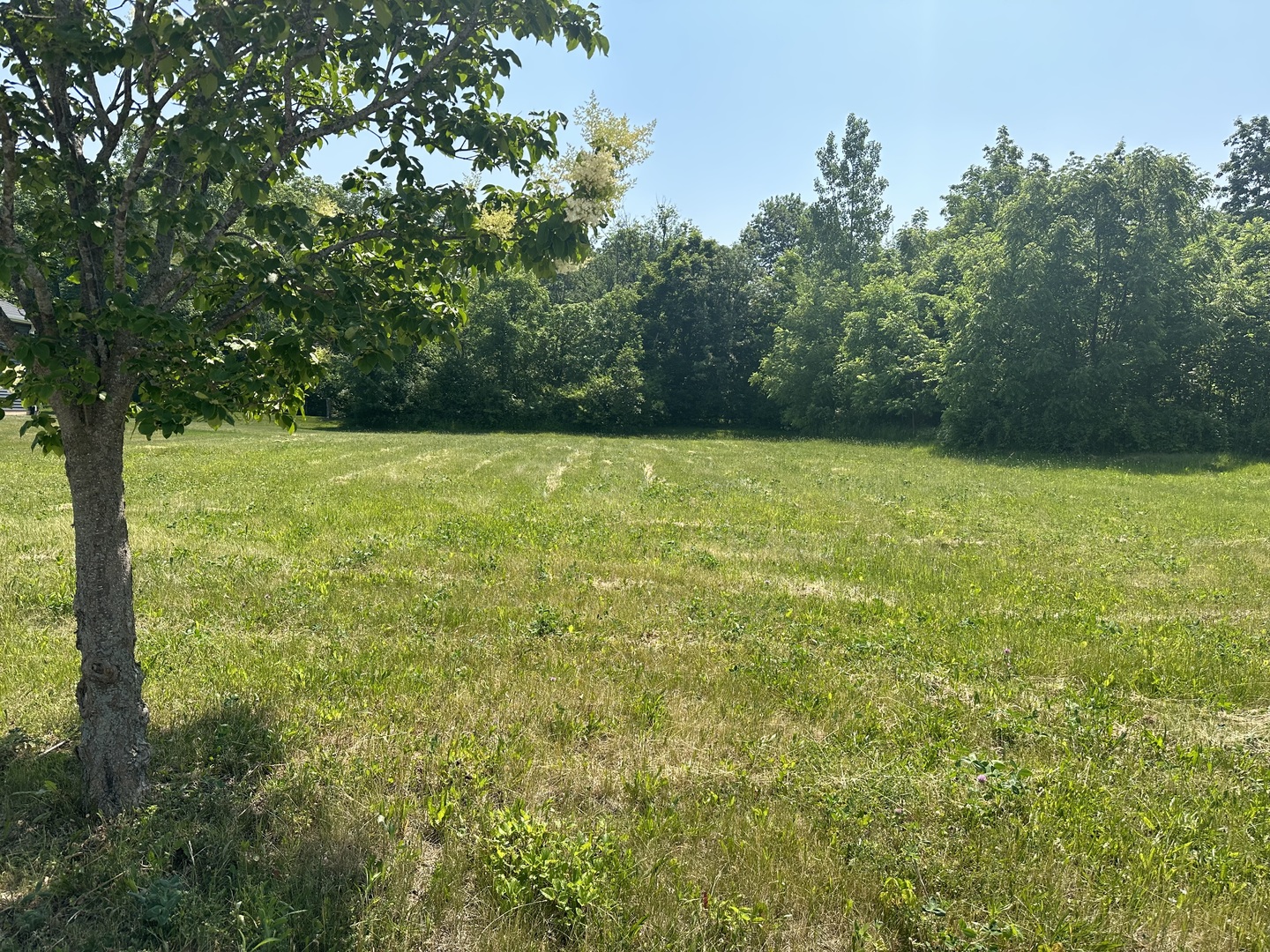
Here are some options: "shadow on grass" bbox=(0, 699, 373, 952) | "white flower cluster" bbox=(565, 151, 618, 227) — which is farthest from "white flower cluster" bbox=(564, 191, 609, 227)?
"shadow on grass" bbox=(0, 699, 373, 952)

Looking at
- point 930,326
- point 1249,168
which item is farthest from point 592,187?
point 1249,168

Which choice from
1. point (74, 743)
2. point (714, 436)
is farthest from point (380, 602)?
point (714, 436)

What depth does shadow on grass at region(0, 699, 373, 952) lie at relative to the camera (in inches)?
111

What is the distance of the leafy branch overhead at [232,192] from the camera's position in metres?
2.89

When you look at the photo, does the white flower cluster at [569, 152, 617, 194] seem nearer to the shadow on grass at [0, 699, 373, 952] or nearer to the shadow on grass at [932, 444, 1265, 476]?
the shadow on grass at [0, 699, 373, 952]

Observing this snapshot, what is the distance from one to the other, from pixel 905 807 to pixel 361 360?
3576 mm

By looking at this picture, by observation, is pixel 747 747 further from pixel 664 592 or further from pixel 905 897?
pixel 664 592

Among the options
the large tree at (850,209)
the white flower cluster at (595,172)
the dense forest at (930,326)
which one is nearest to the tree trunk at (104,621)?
the white flower cluster at (595,172)

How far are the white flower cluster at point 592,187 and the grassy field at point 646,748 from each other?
308 centimetres

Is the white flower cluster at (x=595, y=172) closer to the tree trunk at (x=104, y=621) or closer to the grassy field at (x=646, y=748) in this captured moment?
the tree trunk at (x=104, y=621)

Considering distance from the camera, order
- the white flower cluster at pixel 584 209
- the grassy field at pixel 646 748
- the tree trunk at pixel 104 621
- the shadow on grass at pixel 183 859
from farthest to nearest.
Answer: the white flower cluster at pixel 584 209 → the tree trunk at pixel 104 621 → the grassy field at pixel 646 748 → the shadow on grass at pixel 183 859

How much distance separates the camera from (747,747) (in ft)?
14.4

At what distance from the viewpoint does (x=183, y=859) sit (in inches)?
129

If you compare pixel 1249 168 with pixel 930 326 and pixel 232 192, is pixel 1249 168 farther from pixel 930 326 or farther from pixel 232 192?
pixel 232 192
